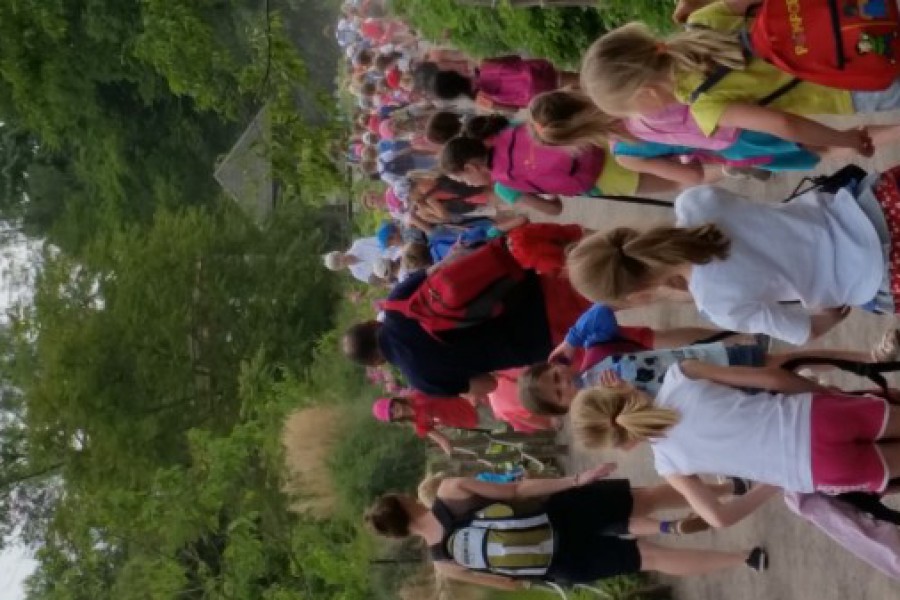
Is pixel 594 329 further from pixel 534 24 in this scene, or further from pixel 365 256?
pixel 365 256

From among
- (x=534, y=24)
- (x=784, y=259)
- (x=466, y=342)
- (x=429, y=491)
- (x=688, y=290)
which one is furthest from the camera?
(x=534, y=24)

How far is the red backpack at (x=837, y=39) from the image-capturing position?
3801mm

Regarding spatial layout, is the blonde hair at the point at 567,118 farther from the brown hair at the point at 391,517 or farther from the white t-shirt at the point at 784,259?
the brown hair at the point at 391,517

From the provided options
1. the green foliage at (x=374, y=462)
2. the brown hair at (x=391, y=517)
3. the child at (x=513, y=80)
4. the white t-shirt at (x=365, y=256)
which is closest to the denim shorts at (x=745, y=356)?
the brown hair at (x=391, y=517)

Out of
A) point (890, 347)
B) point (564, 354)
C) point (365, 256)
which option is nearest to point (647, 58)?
point (890, 347)

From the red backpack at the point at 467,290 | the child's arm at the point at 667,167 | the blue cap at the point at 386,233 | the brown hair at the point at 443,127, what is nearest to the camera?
the child's arm at the point at 667,167

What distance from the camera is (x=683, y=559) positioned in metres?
6.64

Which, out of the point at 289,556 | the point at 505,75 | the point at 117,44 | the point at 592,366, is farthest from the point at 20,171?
the point at 592,366

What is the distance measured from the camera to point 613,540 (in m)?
6.54

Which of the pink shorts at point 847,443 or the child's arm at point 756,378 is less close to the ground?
the child's arm at point 756,378

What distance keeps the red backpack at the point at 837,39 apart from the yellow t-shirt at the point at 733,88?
0.26 meters

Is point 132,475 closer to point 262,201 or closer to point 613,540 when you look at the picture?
point 262,201

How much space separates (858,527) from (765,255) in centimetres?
128

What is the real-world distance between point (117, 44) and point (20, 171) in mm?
6199
